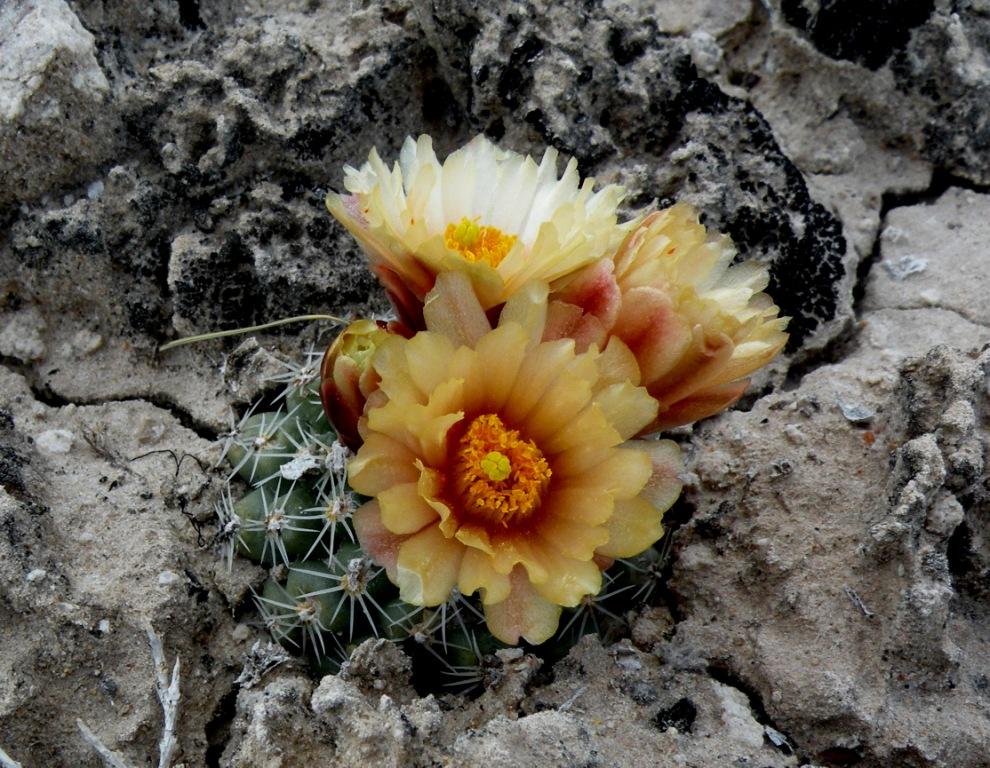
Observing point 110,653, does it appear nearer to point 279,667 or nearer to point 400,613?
point 279,667

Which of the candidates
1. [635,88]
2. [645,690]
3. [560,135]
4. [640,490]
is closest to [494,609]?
[640,490]

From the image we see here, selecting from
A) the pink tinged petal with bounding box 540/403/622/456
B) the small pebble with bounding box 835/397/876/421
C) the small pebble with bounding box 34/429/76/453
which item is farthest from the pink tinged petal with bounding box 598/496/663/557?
the small pebble with bounding box 34/429/76/453

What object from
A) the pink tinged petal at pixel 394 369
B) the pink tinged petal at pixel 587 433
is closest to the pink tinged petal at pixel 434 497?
the pink tinged petal at pixel 394 369

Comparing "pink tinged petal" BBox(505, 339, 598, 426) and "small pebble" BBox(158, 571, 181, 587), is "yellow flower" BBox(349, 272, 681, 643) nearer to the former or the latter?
"pink tinged petal" BBox(505, 339, 598, 426)

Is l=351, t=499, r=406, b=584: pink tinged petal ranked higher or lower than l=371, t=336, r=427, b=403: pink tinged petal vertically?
lower

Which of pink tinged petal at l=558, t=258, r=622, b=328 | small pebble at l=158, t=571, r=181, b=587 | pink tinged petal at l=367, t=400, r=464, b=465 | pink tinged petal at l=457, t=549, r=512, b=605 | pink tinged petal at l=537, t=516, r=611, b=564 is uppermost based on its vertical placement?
pink tinged petal at l=558, t=258, r=622, b=328

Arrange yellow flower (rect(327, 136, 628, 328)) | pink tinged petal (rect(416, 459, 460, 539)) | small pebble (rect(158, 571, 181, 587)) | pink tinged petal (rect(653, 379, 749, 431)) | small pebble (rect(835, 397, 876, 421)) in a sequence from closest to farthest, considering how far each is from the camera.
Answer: pink tinged petal (rect(416, 459, 460, 539)) < yellow flower (rect(327, 136, 628, 328)) < pink tinged petal (rect(653, 379, 749, 431)) < small pebble (rect(158, 571, 181, 587)) < small pebble (rect(835, 397, 876, 421))
